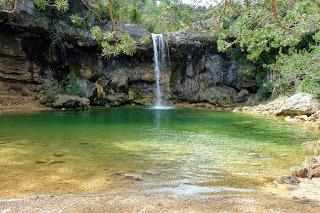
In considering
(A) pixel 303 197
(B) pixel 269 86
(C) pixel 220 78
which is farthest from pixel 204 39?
(A) pixel 303 197

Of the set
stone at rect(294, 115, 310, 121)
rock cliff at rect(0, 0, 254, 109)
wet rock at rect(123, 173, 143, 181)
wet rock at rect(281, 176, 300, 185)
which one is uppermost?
rock cliff at rect(0, 0, 254, 109)

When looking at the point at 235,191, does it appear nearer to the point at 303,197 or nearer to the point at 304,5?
the point at 303,197

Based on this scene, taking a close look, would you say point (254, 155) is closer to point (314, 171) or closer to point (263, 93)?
point (314, 171)

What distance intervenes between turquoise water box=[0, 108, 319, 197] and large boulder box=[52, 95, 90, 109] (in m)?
8.27

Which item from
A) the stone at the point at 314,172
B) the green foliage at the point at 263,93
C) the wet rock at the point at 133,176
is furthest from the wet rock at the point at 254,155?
the green foliage at the point at 263,93

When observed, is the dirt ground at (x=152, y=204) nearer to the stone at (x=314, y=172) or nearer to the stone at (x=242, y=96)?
the stone at (x=314, y=172)

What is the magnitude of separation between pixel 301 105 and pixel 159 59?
535 inches

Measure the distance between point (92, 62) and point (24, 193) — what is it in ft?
77.6

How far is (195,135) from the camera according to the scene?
46.5 ft

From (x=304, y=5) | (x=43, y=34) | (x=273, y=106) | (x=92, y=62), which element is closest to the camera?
(x=304, y=5)

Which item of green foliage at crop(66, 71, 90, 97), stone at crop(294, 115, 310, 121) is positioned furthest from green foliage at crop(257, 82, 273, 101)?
green foliage at crop(66, 71, 90, 97)

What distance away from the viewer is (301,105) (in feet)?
69.6

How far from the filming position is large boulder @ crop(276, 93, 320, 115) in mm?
20797

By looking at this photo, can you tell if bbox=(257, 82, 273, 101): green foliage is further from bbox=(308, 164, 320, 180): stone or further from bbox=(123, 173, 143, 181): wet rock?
bbox=(123, 173, 143, 181): wet rock
